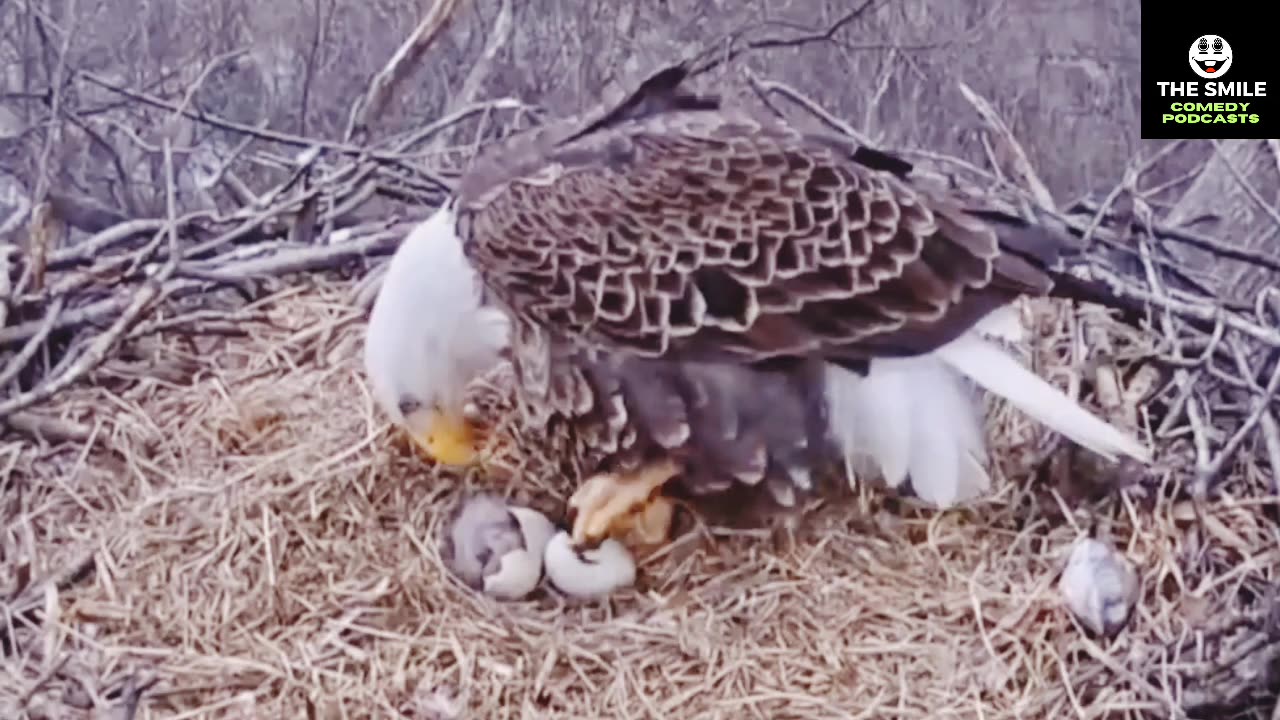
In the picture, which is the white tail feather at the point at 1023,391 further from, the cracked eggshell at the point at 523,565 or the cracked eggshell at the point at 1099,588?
the cracked eggshell at the point at 523,565

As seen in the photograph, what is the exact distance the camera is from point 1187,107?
0.98 meters

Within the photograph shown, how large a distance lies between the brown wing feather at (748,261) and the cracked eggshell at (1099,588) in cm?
17

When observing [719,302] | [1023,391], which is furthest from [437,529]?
[1023,391]

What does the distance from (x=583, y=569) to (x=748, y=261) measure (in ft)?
0.71

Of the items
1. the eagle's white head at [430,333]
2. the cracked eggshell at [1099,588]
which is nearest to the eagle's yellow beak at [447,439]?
the eagle's white head at [430,333]

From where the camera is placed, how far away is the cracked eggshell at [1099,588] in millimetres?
915

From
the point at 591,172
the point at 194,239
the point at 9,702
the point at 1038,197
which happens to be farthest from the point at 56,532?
the point at 1038,197

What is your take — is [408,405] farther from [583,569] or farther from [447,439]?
[583,569]

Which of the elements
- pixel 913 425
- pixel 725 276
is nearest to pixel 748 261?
pixel 725 276

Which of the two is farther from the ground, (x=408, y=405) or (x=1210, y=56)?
(x=1210, y=56)

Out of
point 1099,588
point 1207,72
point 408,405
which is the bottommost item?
point 1099,588

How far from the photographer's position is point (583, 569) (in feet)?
3.15

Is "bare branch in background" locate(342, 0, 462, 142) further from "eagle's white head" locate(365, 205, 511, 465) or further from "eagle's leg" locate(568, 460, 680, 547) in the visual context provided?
"eagle's leg" locate(568, 460, 680, 547)

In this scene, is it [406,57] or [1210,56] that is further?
[406,57]
